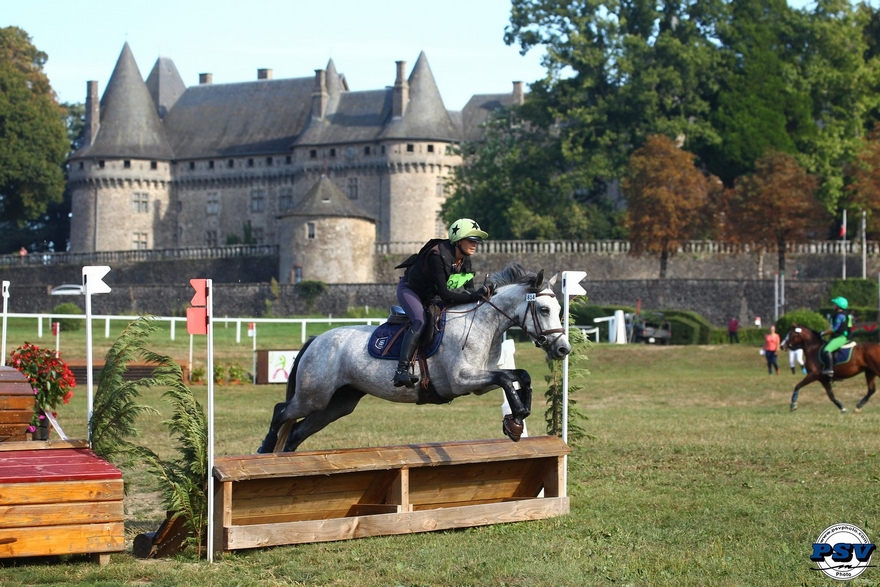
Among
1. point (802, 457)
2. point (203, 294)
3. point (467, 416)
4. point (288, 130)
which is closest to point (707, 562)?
point (203, 294)

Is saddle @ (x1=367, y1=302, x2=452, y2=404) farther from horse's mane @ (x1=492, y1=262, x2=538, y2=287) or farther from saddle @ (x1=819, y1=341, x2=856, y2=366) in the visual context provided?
saddle @ (x1=819, y1=341, x2=856, y2=366)

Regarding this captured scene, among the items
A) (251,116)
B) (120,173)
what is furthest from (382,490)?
(251,116)

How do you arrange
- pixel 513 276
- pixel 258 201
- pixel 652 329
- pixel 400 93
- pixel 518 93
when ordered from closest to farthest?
1. pixel 513 276
2. pixel 652 329
3. pixel 400 93
4. pixel 518 93
5. pixel 258 201

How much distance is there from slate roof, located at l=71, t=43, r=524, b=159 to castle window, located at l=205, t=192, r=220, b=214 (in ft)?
10.1

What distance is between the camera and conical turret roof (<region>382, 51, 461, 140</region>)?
8981 centimetres

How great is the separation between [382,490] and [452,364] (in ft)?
4.53

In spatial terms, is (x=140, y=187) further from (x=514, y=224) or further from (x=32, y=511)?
(x=32, y=511)

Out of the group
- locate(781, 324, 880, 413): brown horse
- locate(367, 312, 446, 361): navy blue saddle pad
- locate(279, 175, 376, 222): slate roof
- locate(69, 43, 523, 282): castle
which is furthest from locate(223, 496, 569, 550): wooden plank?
locate(69, 43, 523, 282): castle

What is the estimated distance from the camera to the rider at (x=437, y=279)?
12461 millimetres

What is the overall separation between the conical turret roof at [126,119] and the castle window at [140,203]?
9.46ft

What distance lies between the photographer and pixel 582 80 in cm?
7331

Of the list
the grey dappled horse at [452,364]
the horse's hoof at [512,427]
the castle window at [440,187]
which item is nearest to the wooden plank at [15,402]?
the grey dappled horse at [452,364]

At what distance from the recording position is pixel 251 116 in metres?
100

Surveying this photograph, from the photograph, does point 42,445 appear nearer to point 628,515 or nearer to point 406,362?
point 406,362
